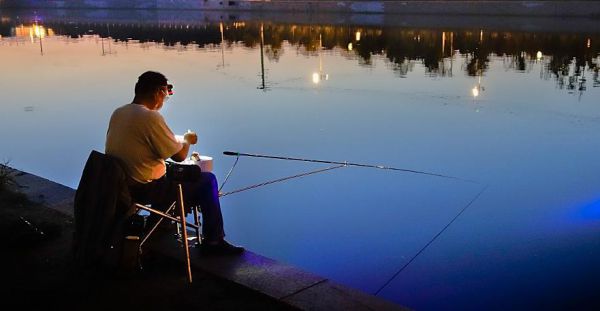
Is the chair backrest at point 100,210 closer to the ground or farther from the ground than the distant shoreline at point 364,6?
closer to the ground

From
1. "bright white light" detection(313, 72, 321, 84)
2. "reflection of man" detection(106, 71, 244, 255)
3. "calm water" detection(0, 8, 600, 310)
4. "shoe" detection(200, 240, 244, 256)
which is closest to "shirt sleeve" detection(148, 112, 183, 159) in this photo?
"reflection of man" detection(106, 71, 244, 255)

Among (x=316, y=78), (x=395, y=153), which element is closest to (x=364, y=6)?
(x=316, y=78)

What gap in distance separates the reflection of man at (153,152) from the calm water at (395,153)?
70.8 inches

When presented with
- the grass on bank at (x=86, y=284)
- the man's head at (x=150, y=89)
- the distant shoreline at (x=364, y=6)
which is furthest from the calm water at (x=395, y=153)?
the distant shoreline at (x=364, y=6)

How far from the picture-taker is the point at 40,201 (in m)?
6.52

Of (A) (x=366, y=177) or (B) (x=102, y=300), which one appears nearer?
(B) (x=102, y=300)

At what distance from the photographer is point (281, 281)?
466 centimetres

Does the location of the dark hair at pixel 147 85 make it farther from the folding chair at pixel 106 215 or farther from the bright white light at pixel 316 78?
the bright white light at pixel 316 78

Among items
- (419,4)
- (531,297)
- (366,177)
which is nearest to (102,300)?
(531,297)

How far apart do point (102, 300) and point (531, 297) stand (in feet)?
12.4

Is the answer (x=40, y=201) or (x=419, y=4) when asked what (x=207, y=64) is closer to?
(x=40, y=201)

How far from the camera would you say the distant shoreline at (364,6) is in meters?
66.9

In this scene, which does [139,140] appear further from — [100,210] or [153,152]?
[100,210]

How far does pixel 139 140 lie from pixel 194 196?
0.66 meters
